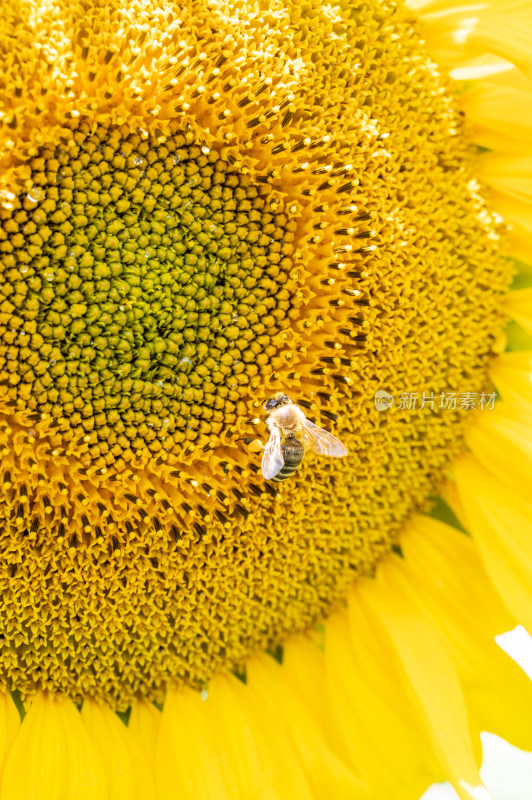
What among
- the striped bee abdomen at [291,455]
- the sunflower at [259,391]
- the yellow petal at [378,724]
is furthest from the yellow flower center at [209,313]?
the yellow petal at [378,724]

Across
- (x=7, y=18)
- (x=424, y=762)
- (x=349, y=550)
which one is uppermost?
(x=7, y=18)

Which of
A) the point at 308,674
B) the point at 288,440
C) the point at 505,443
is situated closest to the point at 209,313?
the point at 288,440

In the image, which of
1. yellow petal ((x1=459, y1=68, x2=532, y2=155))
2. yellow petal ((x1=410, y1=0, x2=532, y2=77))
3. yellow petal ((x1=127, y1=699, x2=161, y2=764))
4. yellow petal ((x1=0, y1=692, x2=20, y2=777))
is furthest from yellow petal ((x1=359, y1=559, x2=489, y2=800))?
yellow petal ((x1=410, y1=0, x2=532, y2=77))

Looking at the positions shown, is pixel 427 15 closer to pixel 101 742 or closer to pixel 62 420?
pixel 62 420

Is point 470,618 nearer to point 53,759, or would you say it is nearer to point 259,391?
point 259,391

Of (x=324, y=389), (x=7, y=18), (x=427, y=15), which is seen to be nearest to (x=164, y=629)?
(x=324, y=389)

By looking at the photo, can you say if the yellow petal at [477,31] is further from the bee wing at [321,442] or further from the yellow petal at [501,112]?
the bee wing at [321,442]
